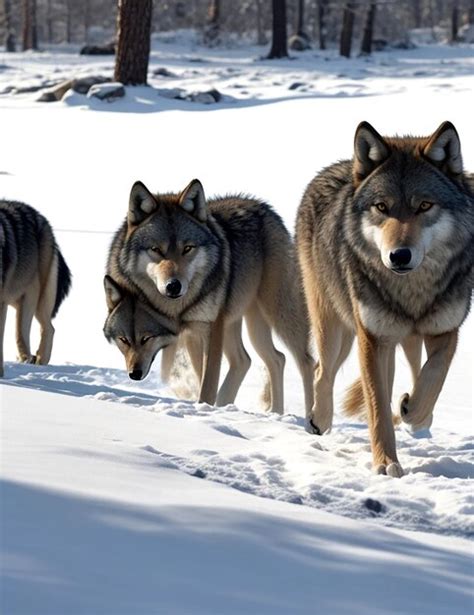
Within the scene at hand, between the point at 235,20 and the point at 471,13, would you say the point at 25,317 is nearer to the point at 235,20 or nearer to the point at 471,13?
the point at 235,20

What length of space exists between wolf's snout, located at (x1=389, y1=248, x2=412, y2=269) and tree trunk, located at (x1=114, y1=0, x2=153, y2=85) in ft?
63.7

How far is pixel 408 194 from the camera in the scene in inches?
226

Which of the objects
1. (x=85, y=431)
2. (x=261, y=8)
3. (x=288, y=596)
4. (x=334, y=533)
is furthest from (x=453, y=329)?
(x=261, y=8)

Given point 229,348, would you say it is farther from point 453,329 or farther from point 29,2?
point 29,2

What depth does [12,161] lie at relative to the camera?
20.6 m

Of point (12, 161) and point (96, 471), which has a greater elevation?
point (96, 471)

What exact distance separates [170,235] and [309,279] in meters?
1.11

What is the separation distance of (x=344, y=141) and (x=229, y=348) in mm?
11874

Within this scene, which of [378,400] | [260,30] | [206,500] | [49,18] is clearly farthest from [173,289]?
[49,18]

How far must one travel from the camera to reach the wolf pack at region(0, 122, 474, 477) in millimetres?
Answer: 5848

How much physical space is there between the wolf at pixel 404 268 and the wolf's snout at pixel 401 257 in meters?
0.02

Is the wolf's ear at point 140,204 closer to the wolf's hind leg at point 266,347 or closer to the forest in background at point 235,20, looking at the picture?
the wolf's hind leg at point 266,347

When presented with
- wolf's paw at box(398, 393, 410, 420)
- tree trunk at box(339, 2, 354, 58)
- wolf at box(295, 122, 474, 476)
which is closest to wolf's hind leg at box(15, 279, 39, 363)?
wolf at box(295, 122, 474, 476)

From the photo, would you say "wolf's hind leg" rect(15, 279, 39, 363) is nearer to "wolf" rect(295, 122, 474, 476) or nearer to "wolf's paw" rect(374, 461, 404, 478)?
"wolf" rect(295, 122, 474, 476)
